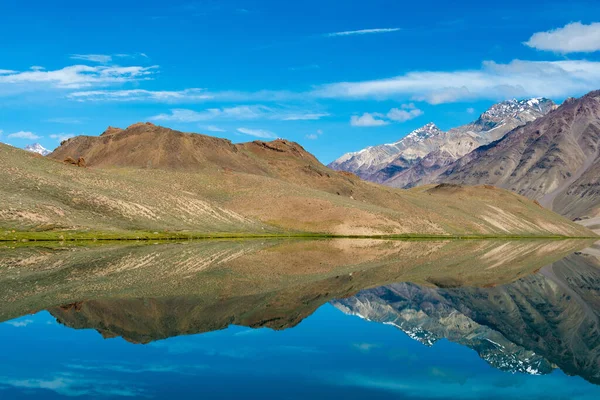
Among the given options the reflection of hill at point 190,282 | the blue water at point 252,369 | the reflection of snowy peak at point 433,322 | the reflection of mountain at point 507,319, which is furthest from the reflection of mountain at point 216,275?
the blue water at point 252,369

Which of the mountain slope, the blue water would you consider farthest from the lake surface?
the mountain slope

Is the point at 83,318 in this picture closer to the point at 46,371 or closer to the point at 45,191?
the point at 46,371

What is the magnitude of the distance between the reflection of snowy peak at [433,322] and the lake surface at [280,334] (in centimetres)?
12

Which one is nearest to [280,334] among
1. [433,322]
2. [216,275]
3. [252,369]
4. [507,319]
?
[252,369]

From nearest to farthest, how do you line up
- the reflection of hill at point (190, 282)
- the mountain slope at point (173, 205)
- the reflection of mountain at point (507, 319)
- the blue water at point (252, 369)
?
1. the blue water at point (252, 369)
2. the reflection of mountain at point (507, 319)
3. the reflection of hill at point (190, 282)
4. the mountain slope at point (173, 205)

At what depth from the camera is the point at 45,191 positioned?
11950 centimetres

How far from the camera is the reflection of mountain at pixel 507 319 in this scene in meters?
30.5

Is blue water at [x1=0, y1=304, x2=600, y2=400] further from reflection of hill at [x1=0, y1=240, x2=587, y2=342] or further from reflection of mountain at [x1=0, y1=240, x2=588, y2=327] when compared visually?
reflection of mountain at [x1=0, y1=240, x2=588, y2=327]

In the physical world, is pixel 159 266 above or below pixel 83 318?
above

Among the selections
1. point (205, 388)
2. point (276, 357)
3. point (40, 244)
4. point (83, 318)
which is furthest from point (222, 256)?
point (205, 388)

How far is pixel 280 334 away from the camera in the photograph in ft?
109

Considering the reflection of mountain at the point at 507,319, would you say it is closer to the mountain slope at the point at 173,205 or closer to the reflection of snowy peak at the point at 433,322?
the reflection of snowy peak at the point at 433,322

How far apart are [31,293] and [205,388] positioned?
21706mm

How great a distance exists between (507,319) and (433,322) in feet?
19.5
